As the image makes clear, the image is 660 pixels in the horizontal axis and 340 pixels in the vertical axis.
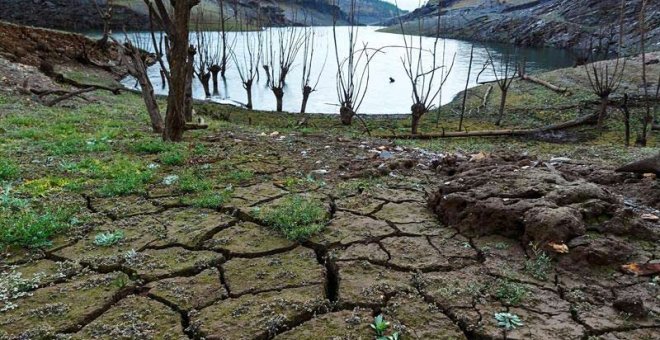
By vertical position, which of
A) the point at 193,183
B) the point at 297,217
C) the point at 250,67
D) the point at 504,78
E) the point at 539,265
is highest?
the point at 250,67

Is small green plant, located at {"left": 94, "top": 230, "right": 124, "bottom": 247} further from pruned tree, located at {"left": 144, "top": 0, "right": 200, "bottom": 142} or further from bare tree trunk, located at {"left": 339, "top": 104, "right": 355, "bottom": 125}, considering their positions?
bare tree trunk, located at {"left": 339, "top": 104, "right": 355, "bottom": 125}

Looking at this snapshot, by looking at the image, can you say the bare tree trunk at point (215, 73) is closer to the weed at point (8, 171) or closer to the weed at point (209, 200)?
the weed at point (8, 171)

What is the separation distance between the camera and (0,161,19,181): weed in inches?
198

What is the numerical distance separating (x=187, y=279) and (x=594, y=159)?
6.33 meters

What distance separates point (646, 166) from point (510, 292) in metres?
2.87

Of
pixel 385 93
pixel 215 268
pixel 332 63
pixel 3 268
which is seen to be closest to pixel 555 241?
pixel 215 268

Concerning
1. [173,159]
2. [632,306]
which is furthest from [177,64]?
[632,306]

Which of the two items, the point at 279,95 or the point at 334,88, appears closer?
the point at 279,95

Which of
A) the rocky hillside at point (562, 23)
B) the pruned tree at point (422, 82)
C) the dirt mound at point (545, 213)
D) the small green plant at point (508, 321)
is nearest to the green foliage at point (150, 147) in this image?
the dirt mound at point (545, 213)

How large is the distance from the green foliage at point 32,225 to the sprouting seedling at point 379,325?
2628mm

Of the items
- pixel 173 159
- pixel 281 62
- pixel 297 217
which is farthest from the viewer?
pixel 281 62

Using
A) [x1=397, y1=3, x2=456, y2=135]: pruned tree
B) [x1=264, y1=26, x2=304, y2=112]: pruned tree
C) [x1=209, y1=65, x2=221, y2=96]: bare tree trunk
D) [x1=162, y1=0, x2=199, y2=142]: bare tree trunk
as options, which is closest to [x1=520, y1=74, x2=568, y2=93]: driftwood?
[x1=397, y1=3, x2=456, y2=135]: pruned tree

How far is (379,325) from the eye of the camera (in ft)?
9.02

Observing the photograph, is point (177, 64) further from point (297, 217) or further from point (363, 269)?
point (363, 269)
